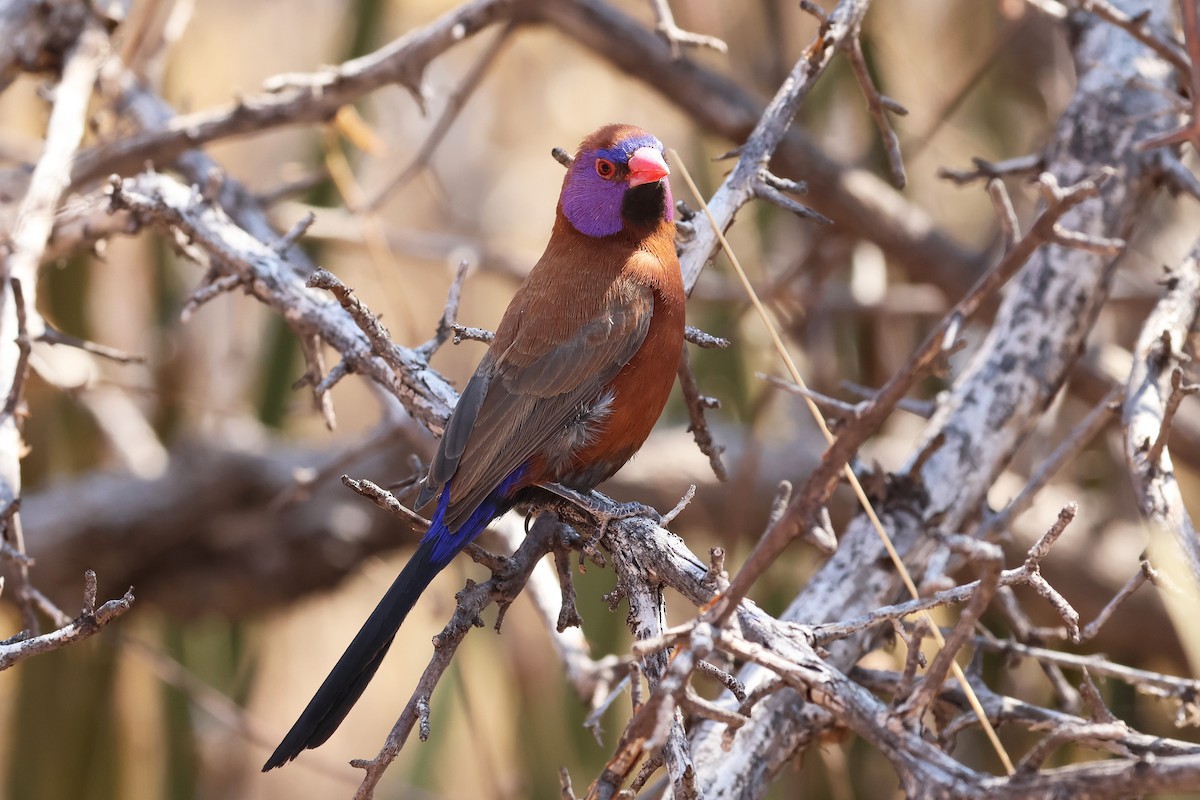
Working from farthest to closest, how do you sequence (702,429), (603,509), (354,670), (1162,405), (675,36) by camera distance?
(675,36), (702,429), (1162,405), (603,509), (354,670)

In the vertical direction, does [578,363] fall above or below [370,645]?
above

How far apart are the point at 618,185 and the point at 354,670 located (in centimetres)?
117

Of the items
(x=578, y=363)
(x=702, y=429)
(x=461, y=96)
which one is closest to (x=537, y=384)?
(x=578, y=363)

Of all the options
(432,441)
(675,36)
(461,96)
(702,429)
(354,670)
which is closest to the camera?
(354,670)

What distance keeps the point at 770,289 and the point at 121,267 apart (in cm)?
361

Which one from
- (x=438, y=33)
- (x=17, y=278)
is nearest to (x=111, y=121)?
(x=438, y=33)

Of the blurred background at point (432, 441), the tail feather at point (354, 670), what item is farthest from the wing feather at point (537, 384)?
the blurred background at point (432, 441)

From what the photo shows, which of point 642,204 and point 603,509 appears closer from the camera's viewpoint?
point 603,509

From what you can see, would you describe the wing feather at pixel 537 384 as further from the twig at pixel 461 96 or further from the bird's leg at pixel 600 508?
the twig at pixel 461 96

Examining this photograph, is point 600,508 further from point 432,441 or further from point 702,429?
point 432,441

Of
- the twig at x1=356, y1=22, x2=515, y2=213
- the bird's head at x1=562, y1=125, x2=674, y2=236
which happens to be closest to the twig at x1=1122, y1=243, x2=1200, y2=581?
the bird's head at x1=562, y1=125, x2=674, y2=236

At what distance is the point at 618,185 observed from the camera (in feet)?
8.41

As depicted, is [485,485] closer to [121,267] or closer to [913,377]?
[913,377]

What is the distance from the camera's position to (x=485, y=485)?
2.26 metres
